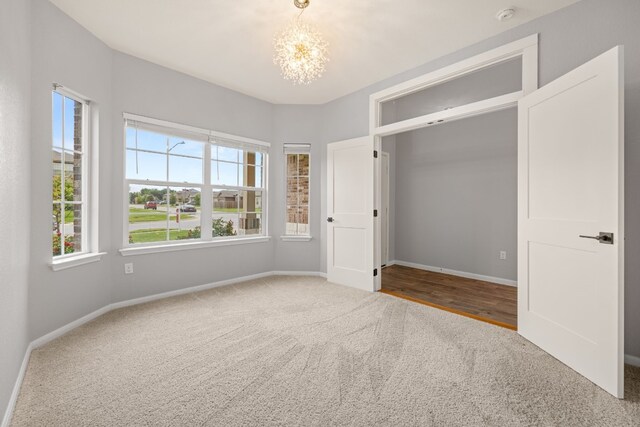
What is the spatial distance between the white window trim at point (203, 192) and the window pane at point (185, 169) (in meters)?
0.07

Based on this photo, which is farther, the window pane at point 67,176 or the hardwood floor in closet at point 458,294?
the hardwood floor in closet at point 458,294

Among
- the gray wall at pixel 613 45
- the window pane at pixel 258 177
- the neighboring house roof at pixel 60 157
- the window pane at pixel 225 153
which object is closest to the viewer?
the gray wall at pixel 613 45

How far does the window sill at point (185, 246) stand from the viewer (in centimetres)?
329

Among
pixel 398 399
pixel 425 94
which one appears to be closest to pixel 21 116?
pixel 398 399

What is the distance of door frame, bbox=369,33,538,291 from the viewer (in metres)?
2.62

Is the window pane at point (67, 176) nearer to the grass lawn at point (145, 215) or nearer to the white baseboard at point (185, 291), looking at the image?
the grass lawn at point (145, 215)

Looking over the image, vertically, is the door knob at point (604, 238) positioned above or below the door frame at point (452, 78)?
below

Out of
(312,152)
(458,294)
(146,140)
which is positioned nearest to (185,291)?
(146,140)

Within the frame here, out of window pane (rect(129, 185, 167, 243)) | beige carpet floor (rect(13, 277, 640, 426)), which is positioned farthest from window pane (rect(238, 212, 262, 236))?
beige carpet floor (rect(13, 277, 640, 426))

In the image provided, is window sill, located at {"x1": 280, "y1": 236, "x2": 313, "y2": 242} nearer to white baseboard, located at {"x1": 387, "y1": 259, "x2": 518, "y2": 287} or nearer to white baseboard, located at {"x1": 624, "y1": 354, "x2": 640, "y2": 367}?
white baseboard, located at {"x1": 387, "y1": 259, "x2": 518, "y2": 287}

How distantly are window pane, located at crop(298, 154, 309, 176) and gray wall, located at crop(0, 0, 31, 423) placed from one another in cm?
325

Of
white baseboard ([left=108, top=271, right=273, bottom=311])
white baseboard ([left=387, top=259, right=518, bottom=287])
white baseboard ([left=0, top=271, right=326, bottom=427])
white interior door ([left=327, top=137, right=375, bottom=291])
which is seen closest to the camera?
white baseboard ([left=0, top=271, right=326, bottom=427])

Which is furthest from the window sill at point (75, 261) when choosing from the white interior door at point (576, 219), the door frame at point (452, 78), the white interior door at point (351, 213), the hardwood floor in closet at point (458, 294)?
the white interior door at point (576, 219)

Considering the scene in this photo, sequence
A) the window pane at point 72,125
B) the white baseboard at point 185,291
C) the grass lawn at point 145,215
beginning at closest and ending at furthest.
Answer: the window pane at point 72,125 → the white baseboard at point 185,291 → the grass lawn at point 145,215
